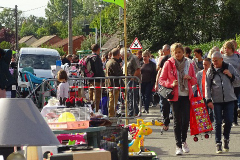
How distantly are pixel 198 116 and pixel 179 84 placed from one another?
0.66 metres

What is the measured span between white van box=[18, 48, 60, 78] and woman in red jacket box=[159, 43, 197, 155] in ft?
52.5

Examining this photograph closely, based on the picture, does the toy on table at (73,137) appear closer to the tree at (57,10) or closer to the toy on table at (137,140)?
the toy on table at (137,140)

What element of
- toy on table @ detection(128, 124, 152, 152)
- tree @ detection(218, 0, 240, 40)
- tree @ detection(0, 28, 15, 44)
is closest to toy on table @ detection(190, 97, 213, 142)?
toy on table @ detection(128, 124, 152, 152)

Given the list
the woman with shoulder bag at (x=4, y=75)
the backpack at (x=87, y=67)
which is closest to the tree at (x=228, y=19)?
the backpack at (x=87, y=67)

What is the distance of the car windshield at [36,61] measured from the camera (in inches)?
1087

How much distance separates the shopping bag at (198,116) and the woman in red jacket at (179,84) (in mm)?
164

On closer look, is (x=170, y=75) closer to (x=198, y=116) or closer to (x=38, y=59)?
(x=198, y=116)

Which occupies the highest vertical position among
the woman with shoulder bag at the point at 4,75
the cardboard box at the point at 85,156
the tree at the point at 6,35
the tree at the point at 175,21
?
the tree at the point at 6,35

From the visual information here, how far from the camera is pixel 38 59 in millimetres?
28031

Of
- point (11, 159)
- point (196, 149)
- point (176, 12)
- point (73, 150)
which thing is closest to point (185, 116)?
point (196, 149)

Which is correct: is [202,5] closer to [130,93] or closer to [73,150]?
[130,93]

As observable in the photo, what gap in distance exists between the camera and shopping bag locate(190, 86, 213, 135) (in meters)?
11.2

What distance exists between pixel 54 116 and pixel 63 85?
19.8 feet

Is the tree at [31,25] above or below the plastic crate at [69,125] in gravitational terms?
above
